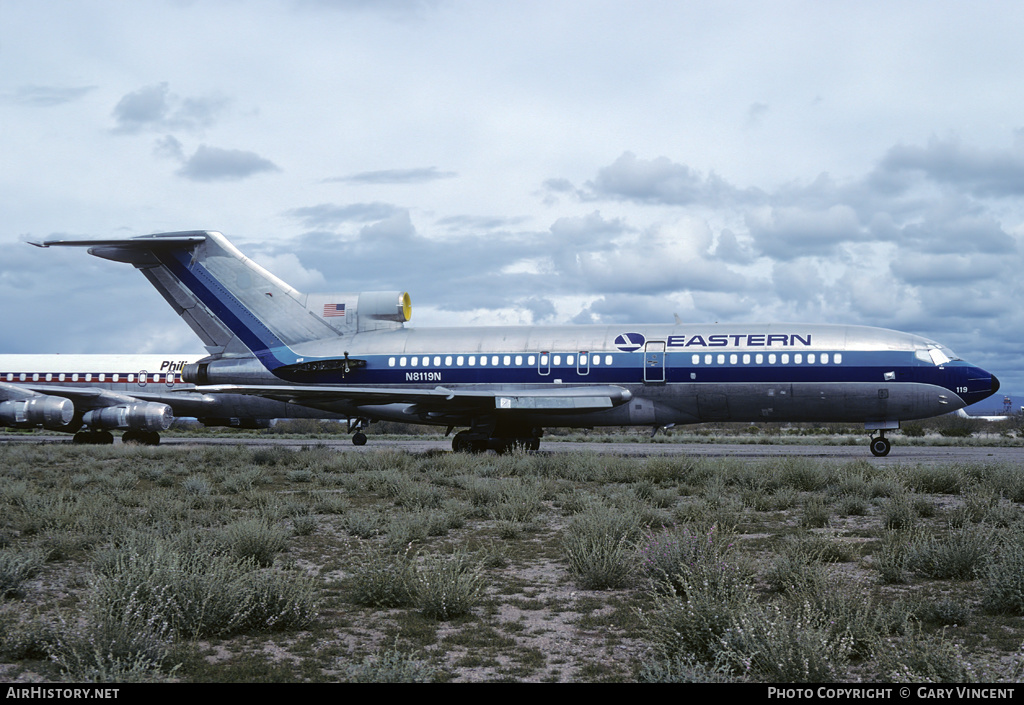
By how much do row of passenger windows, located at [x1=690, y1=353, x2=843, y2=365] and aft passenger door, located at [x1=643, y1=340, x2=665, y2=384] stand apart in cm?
92

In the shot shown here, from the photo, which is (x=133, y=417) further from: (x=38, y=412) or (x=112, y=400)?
(x=38, y=412)

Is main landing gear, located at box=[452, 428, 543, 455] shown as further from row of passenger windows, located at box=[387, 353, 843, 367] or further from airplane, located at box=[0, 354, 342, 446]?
airplane, located at box=[0, 354, 342, 446]

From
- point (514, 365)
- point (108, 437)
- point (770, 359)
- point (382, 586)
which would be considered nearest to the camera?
point (382, 586)

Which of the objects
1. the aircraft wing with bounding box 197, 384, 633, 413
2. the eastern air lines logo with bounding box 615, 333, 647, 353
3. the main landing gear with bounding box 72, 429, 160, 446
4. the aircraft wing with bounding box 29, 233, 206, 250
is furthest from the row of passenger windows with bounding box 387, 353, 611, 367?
the main landing gear with bounding box 72, 429, 160, 446

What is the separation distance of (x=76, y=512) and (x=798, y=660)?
→ 11.3 m

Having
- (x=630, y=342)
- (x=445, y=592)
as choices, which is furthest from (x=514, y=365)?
(x=445, y=592)

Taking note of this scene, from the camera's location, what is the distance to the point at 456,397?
24.0 metres

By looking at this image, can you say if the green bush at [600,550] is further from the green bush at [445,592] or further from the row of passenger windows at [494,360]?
the row of passenger windows at [494,360]

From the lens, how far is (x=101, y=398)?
107 feet

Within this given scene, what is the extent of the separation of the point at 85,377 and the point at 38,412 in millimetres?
7707

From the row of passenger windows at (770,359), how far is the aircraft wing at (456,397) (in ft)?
8.38

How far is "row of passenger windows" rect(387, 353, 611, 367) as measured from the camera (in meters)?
24.2

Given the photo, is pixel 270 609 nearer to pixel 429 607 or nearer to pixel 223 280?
pixel 429 607
